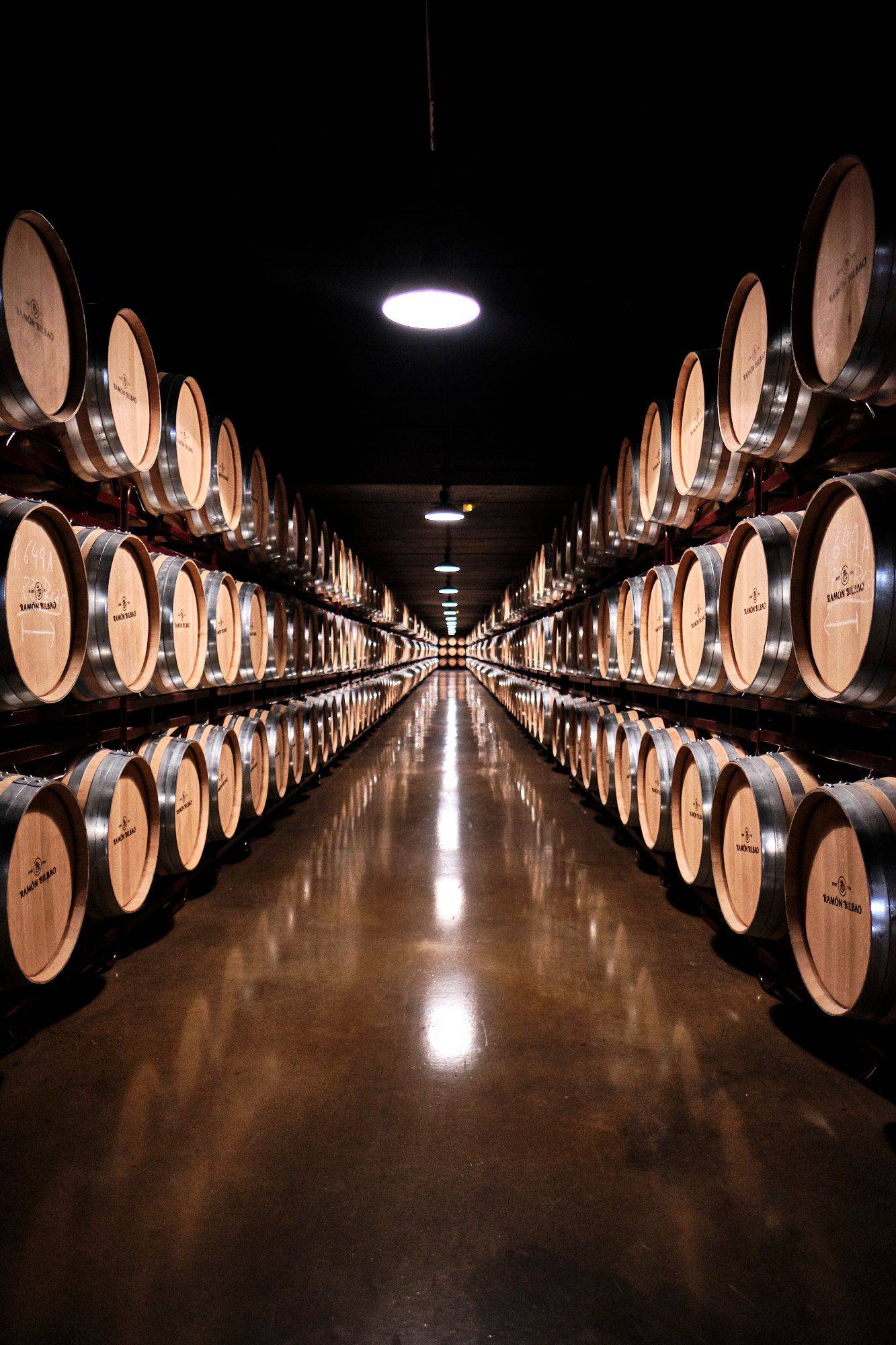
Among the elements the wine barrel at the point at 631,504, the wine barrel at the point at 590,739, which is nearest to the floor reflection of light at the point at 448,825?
the wine barrel at the point at 590,739

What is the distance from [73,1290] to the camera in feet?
5.78

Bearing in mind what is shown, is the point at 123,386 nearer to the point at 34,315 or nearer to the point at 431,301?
the point at 34,315

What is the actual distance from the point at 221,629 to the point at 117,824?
6.02 ft

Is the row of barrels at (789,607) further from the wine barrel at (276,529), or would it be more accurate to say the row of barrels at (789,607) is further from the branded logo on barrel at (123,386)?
the wine barrel at (276,529)

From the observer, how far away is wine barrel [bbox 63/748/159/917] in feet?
10.6

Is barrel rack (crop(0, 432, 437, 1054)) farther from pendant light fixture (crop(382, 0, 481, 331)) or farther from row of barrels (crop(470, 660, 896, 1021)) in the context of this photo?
row of barrels (crop(470, 660, 896, 1021))

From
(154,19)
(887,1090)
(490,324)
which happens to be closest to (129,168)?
(154,19)

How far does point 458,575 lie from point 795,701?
782 inches

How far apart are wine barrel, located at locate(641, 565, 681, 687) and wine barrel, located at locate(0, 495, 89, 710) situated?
2.97m

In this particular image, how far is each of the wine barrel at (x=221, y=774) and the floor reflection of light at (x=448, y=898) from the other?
138cm

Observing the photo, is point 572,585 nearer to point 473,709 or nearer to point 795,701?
point 795,701

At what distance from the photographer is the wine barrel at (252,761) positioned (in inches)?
212

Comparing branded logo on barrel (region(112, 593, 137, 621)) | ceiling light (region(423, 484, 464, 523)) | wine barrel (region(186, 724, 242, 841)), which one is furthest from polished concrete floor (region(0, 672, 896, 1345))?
ceiling light (region(423, 484, 464, 523))

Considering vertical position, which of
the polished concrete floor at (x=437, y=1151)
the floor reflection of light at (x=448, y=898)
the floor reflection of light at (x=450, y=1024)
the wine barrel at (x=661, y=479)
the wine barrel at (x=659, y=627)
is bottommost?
the floor reflection of light at (x=448, y=898)
